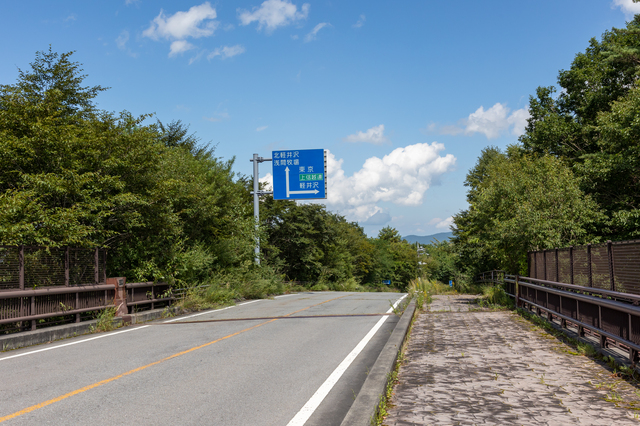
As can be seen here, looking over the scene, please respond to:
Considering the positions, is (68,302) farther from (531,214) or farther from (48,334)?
(531,214)

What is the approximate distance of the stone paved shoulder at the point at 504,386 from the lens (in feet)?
15.7

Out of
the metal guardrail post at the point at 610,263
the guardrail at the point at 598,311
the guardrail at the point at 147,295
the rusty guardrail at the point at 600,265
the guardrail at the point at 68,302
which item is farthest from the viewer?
the guardrail at the point at 147,295

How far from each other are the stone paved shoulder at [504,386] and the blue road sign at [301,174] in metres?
16.9

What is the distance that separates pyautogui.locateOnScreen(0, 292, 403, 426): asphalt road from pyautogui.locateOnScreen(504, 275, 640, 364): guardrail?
360 cm

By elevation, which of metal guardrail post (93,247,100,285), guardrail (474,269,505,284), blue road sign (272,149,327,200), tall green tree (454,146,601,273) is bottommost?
guardrail (474,269,505,284)

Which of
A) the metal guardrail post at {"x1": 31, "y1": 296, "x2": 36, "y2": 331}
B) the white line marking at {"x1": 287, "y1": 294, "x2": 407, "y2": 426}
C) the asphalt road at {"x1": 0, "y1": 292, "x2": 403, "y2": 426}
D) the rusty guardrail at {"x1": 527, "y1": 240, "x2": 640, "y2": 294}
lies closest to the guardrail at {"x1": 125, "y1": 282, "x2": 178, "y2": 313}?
the asphalt road at {"x1": 0, "y1": 292, "x2": 403, "y2": 426}

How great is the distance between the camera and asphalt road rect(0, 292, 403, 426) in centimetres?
541

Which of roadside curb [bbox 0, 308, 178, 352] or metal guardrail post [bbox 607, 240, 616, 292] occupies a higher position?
metal guardrail post [bbox 607, 240, 616, 292]

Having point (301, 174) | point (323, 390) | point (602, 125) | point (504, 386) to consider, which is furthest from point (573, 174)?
point (323, 390)

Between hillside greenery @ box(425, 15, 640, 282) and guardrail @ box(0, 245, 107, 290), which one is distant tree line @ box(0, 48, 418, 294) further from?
hillside greenery @ box(425, 15, 640, 282)

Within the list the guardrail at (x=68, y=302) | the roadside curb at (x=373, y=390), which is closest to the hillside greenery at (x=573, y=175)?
the roadside curb at (x=373, y=390)

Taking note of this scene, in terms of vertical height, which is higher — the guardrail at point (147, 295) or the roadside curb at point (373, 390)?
the guardrail at point (147, 295)

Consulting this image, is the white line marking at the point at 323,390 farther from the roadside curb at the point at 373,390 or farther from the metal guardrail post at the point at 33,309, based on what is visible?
the metal guardrail post at the point at 33,309

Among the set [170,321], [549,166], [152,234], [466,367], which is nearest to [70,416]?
[466,367]
